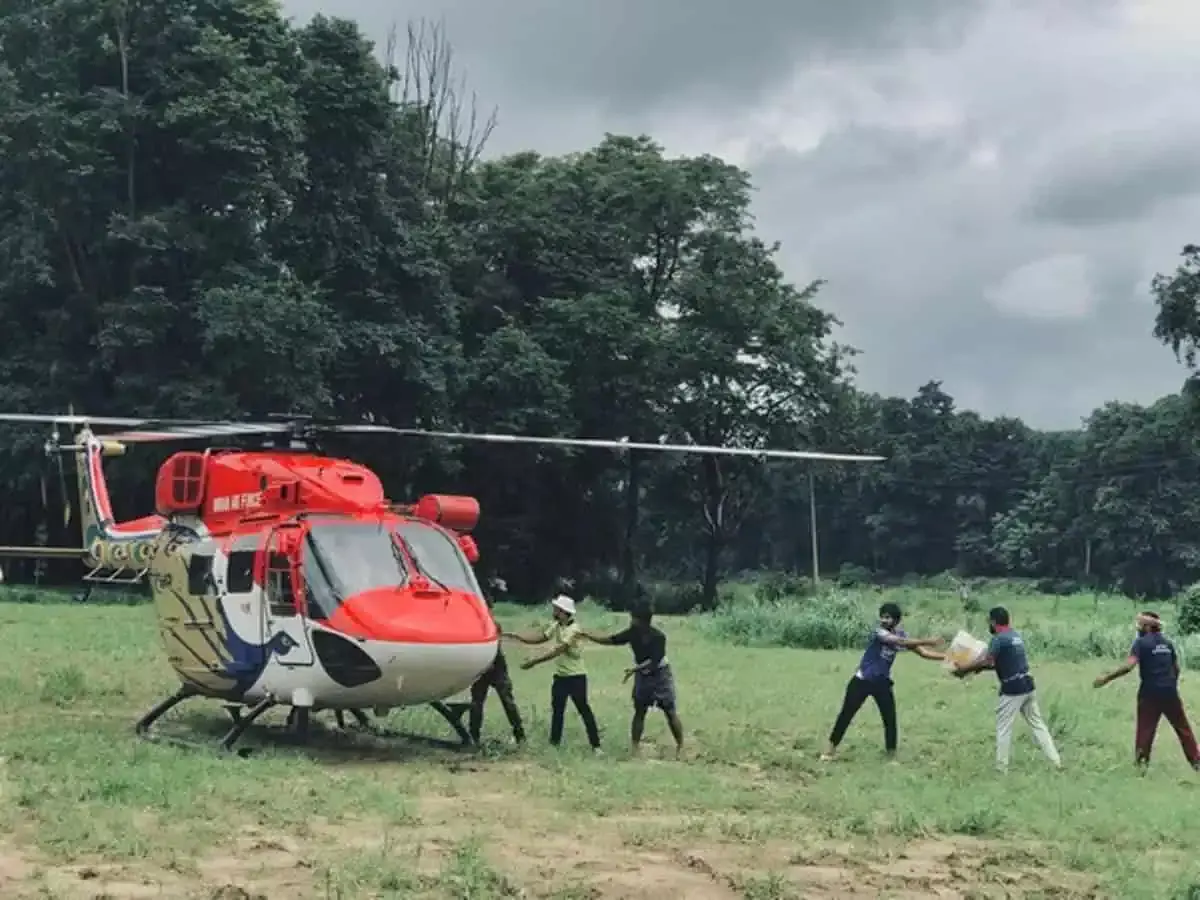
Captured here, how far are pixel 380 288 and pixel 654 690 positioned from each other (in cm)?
2879

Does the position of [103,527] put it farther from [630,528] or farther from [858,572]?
[858,572]

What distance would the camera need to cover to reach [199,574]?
14.3 metres

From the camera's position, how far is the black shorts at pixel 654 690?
533 inches

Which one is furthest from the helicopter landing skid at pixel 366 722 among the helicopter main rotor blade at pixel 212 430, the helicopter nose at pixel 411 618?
the helicopter main rotor blade at pixel 212 430

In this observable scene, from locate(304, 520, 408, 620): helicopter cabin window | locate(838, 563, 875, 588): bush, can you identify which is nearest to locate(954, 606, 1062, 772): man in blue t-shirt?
locate(304, 520, 408, 620): helicopter cabin window

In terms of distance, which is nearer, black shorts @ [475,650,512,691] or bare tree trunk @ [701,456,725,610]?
black shorts @ [475,650,512,691]

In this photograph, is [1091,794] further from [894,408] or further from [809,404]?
[894,408]

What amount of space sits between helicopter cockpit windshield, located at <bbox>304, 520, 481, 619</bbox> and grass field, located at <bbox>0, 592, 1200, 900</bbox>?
1537mm

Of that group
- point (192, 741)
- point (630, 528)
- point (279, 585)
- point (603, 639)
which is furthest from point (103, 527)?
point (630, 528)

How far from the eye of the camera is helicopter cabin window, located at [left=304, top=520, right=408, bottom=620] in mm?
12820

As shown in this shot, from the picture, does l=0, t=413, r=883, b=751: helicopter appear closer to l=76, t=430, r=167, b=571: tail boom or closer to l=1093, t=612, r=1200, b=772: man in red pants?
l=76, t=430, r=167, b=571: tail boom

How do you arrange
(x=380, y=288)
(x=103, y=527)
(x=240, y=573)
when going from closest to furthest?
(x=240, y=573) < (x=103, y=527) < (x=380, y=288)

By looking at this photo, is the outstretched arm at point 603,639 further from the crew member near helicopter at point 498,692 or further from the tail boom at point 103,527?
the tail boom at point 103,527

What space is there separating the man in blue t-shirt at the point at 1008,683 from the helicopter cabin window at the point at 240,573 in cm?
655
